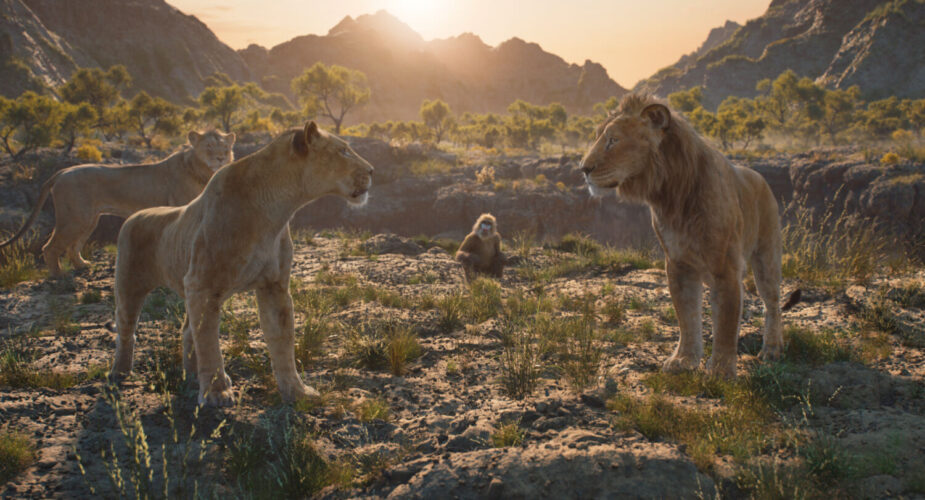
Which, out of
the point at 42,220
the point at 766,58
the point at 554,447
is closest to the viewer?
the point at 554,447

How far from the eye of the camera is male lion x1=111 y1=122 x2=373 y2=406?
3.54 meters

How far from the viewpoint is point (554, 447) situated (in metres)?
3.01

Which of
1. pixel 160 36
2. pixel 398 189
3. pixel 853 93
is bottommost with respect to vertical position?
pixel 398 189

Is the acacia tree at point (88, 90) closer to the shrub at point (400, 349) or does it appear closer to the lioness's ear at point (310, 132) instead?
the shrub at point (400, 349)

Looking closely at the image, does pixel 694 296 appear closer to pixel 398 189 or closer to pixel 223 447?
pixel 223 447

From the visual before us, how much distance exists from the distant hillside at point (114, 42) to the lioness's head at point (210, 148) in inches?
3503

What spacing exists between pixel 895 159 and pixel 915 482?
30.9 m

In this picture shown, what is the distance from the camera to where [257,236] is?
142 inches

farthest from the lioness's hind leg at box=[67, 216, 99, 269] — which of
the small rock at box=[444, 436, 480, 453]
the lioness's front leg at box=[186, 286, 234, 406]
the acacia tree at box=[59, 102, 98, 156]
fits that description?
Result: the acacia tree at box=[59, 102, 98, 156]

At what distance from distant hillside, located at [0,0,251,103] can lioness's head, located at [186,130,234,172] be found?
89.0 meters

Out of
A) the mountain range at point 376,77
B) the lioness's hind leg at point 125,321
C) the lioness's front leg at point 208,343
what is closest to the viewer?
the lioness's front leg at point 208,343

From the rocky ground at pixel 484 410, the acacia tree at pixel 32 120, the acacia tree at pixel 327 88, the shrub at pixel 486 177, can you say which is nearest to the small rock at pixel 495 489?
the rocky ground at pixel 484 410

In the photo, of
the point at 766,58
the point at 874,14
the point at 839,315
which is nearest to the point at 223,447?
the point at 839,315

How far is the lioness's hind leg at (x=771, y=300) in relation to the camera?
4820 mm
